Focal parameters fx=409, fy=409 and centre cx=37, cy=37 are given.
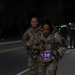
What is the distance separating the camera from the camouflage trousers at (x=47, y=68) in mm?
8250

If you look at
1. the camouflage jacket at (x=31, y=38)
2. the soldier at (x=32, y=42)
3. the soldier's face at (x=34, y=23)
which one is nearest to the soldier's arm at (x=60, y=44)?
the camouflage jacket at (x=31, y=38)

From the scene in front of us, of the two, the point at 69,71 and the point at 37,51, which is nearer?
the point at 37,51

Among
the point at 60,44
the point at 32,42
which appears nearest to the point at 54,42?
the point at 60,44

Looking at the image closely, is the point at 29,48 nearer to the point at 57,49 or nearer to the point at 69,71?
the point at 57,49

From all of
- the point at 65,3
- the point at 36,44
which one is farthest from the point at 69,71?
the point at 36,44

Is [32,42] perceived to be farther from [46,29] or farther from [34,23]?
[46,29]

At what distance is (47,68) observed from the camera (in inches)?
328

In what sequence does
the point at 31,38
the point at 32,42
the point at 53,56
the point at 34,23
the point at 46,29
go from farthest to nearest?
1. the point at 34,23
2. the point at 31,38
3. the point at 32,42
4. the point at 53,56
5. the point at 46,29

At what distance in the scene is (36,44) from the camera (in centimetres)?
866

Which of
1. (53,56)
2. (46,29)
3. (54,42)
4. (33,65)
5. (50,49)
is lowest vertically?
(33,65)

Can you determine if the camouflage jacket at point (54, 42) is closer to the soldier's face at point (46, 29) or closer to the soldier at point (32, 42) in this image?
the soldier's face at point (46, 29)

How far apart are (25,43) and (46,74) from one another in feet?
5.94

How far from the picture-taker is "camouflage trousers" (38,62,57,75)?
825 centimetres

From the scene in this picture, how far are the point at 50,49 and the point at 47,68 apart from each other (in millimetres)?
398
